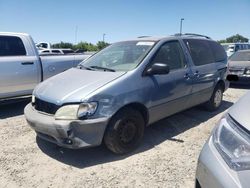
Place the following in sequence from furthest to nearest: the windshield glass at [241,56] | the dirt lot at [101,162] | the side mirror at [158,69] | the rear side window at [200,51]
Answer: the windshield glass at [241,56] < the rear side window at [200,51] < the side mirror at [158,69] < the dirt lot at [101,162]

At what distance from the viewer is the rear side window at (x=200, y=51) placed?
5238mm

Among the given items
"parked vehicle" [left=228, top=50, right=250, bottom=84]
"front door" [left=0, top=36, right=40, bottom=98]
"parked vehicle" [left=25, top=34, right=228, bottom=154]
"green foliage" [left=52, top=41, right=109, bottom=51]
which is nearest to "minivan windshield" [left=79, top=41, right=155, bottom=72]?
"parked vehicle" [left=25, top=34, right=228, bottom=154]

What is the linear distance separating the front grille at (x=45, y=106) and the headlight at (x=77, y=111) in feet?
0.48

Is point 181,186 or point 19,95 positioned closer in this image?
point 181,186

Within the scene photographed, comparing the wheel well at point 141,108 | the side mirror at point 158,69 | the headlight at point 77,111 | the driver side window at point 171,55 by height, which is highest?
the driver side window at point 171,55

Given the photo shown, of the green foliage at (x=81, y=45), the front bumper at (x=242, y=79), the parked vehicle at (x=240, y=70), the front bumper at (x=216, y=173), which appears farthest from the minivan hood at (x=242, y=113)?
the green foliage at (x=81, y=45)

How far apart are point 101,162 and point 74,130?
66cm

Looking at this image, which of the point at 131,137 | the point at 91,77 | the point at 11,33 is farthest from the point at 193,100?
the point at 11,33

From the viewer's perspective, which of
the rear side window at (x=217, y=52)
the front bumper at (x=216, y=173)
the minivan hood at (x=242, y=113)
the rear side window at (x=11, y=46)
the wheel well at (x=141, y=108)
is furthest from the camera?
the rear side window at (x=217, y=52)

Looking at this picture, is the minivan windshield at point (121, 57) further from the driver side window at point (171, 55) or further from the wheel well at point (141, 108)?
the wheel well at point (141, 108)

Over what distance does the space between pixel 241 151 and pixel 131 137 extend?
2.32 m

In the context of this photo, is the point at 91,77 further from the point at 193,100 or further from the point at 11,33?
the point at 11,33

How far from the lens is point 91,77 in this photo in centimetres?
397

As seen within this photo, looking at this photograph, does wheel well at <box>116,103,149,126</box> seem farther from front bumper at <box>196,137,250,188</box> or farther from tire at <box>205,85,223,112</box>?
tire at <box>205,85,223,112</box>
